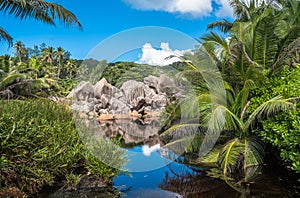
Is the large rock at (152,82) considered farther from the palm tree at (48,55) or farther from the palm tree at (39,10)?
the palm tree at (48,55)

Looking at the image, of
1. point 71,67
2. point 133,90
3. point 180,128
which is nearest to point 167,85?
point 133,90

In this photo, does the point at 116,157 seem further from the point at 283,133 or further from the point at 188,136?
Result: the point at 283,133

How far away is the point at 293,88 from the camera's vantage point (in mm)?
5992

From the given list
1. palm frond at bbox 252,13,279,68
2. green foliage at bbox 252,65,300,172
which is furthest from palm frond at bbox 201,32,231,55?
green foliage at bbox 252,65,300,172

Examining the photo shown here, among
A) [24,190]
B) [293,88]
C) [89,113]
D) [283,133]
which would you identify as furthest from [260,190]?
[24,190]

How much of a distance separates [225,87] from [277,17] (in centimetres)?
214

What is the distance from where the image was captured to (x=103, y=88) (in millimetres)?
5992

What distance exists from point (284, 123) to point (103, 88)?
12.4 ft

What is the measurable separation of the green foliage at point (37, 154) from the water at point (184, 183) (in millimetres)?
437

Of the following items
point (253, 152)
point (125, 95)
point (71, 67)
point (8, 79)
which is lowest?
point (253, 152)

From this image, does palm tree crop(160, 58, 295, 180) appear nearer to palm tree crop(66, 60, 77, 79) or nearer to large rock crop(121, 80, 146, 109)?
large rock crop(121, 80, 146, 109)

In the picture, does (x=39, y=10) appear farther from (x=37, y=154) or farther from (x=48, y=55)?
(x=48, y=55)

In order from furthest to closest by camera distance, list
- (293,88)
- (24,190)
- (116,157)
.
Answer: (293,88) < (116,157) < (24,190)

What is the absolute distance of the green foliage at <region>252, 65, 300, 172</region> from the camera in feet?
17.6
